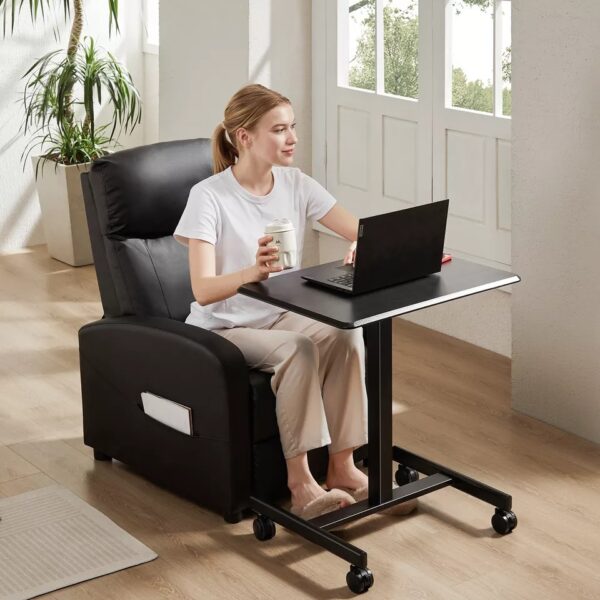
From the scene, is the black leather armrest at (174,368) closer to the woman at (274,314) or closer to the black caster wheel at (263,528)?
the woman at (274,314)

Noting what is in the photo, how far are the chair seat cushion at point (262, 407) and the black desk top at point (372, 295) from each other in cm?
29

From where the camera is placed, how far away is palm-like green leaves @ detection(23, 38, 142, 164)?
575cm

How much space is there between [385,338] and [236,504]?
1.99 ft

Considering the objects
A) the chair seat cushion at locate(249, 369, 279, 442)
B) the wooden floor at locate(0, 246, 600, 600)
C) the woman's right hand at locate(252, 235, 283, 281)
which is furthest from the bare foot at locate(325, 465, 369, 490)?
the woman's right hand at locate(252, 235, 283, 281)

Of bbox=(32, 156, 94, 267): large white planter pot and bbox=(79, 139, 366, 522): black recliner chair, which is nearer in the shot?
bbox=(79, 139, 366, 522): black recliner chair

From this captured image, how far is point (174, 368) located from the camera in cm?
326

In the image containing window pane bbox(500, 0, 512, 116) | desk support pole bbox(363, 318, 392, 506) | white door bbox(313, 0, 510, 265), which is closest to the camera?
desk support pole bbox(363, 318, 392, 506)

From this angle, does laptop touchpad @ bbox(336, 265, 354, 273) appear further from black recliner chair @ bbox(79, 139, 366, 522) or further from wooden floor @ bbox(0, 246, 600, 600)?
wooden floor @ bbox(0, 246, 600, 600)

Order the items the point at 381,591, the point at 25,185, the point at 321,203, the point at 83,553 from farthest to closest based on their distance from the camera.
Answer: the point at 25,185
the point at 321,203
the point at 83,553
the point at 381,591

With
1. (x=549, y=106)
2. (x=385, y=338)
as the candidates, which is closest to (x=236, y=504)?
(x=385, y=338)

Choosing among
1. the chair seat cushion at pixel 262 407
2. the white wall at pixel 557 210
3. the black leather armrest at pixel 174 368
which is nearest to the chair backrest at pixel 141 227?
the black leather armrest at pixel 174 368

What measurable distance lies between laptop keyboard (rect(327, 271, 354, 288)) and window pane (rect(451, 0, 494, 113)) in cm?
166

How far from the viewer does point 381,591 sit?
2.89 meters

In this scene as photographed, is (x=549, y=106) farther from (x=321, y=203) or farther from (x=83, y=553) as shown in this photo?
(x=83, y=553)
